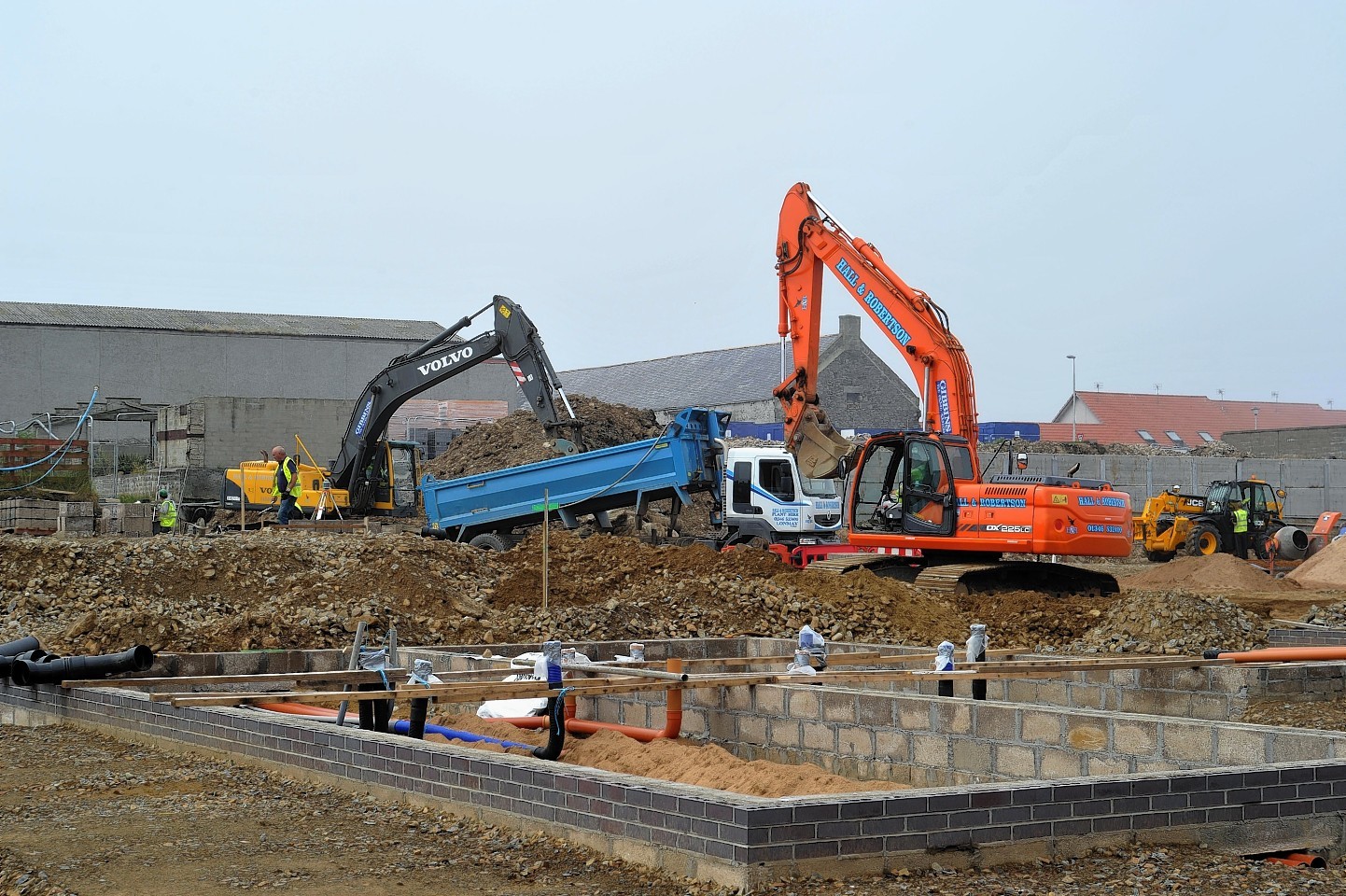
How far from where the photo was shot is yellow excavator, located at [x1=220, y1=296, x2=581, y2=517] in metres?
22.9

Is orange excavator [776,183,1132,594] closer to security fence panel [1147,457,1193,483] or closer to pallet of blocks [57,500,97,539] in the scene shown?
pallet of blocks [57,500,97,539]

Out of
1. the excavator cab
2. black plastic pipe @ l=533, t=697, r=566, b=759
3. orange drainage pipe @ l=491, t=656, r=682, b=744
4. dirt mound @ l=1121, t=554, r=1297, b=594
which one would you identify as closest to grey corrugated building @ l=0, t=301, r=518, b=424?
dirt mound @ l=1121, t=554, r=1297, b=594

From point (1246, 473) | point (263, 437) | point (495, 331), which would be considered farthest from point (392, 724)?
point (1246, 473)

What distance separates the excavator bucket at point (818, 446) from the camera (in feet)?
68.3

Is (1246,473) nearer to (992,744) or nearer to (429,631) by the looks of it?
(429,631)

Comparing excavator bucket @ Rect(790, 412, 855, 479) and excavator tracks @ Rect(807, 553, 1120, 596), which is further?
excavator bucket @ Rect(790, 412, 855, 479)

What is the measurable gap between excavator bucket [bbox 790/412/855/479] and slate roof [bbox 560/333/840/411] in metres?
25.5

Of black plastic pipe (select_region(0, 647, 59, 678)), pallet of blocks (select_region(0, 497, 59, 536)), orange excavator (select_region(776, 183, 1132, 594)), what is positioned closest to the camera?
black plastic pipe (select_region(0, 647, 59, 678))

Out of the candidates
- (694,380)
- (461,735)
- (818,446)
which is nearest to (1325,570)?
(818,446)

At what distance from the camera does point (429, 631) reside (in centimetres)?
1508

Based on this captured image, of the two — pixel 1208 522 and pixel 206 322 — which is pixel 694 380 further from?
pixel 1208 522

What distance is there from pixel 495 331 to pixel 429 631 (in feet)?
30.6

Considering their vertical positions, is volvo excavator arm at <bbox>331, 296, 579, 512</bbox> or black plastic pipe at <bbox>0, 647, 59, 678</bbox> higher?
volvo excavator arm at <bbox>331, 296, 579, 512</bbox>

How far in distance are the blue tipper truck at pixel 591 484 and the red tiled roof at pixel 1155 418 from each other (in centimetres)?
3969
